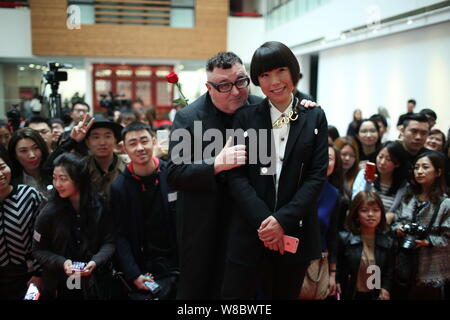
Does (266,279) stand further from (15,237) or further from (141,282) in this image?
(15,237)

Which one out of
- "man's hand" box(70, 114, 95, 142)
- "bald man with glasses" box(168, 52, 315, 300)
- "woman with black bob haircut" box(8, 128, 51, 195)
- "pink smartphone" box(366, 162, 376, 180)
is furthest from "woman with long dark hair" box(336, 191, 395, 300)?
"woman with black bob haircut" box(8, 128, 51, 195)

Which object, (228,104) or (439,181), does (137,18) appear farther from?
(439,181)

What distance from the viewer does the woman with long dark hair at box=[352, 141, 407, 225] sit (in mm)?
2693

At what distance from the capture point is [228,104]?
165cm

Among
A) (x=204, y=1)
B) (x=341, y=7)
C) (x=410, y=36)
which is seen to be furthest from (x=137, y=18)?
(x=341, y=7)

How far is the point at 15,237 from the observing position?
84.8 inches

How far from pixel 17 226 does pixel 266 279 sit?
146 centimetres

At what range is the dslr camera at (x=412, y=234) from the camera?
7.72ft

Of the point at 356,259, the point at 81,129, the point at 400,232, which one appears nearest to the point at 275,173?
the point at 356,259

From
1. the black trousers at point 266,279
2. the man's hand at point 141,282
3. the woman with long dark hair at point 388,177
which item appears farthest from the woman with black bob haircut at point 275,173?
the woman with long dark hair at point 388,177

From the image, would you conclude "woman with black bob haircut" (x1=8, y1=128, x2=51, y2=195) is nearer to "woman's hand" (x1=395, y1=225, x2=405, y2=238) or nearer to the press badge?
the press badge

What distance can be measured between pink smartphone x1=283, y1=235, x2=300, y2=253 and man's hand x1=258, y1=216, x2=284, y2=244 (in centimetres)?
4

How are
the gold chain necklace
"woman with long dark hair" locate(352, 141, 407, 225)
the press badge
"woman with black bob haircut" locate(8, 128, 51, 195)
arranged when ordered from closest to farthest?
the gold chain necklace, the press badge, "woman with black bob haircut" locate(8, 128, 51, 195), "woman with long dark hair" locate(352, 141, 407, 225)
